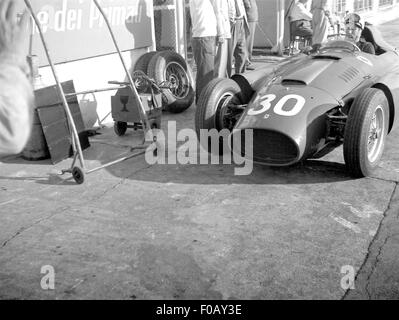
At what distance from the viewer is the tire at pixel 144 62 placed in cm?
678

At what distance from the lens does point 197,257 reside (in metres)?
2.99

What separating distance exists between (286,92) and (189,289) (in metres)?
2.35

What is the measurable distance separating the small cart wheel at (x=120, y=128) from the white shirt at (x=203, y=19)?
5.46ft

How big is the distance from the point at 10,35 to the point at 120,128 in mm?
4652

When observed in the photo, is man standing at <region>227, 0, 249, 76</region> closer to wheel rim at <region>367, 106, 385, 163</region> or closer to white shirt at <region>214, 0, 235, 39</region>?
white shirt at <region>214, 0, 235, 39</region>

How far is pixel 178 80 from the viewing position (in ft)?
23.2

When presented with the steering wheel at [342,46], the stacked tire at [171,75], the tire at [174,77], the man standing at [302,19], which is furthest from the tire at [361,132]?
the man standing at [302,19]

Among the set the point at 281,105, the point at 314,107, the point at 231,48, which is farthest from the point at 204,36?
the point at 314,107

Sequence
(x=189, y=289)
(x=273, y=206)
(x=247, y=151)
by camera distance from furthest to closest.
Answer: (x=247, y=151) → (x=273, y=206) → (x=189, y=289)

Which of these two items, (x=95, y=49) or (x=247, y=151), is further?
(x=95, y=49)
